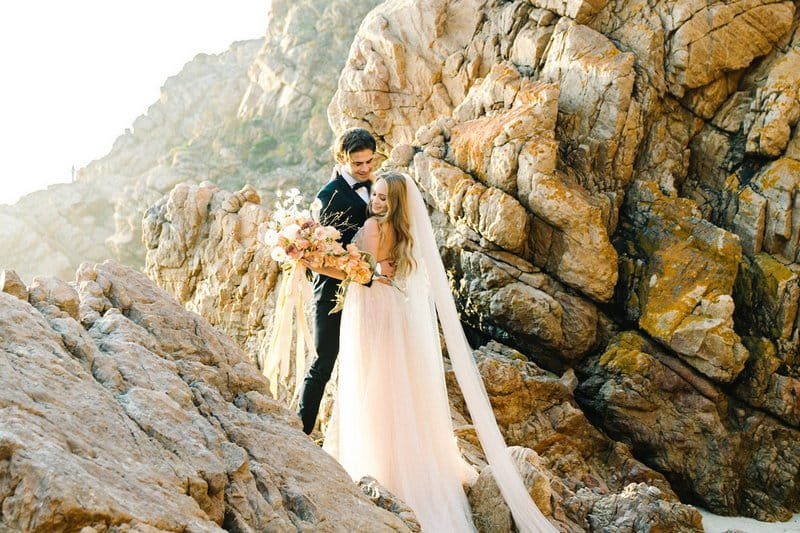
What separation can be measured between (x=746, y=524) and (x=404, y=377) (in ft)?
24.4

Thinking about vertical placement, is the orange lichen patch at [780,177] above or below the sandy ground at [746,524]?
above

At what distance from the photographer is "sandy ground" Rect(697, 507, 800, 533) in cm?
1114

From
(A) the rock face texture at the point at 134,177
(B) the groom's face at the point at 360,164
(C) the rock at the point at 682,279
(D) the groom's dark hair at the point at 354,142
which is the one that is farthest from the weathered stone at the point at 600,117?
(A) the rock face texture at the point at 134,177

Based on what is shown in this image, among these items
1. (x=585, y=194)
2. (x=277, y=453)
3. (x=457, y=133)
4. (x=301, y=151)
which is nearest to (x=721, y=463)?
(x=585, y=194)

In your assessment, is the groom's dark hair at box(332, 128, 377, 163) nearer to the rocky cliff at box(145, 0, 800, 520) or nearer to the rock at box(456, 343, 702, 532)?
the rock at box(456, 343, 702, 532)

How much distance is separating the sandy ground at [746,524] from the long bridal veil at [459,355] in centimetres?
603

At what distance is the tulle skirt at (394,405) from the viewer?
264 inches

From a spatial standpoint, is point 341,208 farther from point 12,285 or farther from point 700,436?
point 700,436

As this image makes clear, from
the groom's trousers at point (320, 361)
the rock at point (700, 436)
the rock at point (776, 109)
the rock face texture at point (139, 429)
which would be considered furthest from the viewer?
the rock at point (776, 109)

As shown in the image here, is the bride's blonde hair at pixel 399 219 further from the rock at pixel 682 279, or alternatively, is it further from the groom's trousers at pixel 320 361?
the rock at pixel 682 279

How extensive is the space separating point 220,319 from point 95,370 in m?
10.3

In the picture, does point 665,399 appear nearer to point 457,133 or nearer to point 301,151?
point 457,133

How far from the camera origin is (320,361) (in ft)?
23.6

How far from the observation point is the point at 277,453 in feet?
16.0
